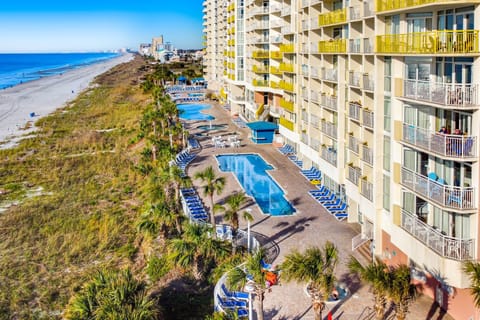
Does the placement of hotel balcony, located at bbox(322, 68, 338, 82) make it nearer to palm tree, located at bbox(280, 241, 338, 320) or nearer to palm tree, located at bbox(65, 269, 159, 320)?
palm tree, located at bbox(280, 241, 338, 320)

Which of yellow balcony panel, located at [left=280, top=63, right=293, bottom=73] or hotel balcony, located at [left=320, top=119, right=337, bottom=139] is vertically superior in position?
yellow balcony panel, located at [left=280, top=63, right=293, bottom=73]

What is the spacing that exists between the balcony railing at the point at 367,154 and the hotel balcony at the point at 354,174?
4.27 ft

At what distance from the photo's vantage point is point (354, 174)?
26906mm

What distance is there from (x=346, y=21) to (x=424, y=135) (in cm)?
1162

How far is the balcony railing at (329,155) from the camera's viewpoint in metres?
31.5

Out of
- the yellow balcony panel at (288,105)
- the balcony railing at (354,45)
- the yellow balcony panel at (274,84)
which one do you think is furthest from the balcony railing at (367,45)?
the yellow balcony panel at (274,84)

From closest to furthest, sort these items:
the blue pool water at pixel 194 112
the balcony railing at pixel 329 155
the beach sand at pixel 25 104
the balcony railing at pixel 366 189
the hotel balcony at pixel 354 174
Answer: the balcony railing at pixel 366 189 < the hotel balcony at pixel 354 174 < the balcony railing at pixel 329 155 < the beach sand at pixel 25 104 < the blue pool water at pixel 194 112

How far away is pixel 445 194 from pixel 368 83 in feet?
28.4

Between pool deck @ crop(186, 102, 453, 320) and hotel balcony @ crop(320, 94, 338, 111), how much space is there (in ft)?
19.2

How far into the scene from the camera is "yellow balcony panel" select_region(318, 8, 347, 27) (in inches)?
1144

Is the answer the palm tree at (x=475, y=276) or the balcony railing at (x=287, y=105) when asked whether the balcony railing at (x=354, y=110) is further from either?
the balcony railing at (x=287, y=105)

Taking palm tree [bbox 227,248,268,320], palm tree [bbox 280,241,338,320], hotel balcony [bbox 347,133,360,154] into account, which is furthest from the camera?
hotel balcony [bbox 347,133,360,154]

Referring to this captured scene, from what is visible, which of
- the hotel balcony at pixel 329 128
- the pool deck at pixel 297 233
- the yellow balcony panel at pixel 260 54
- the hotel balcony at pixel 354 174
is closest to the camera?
the pool deck at pixel 297 233

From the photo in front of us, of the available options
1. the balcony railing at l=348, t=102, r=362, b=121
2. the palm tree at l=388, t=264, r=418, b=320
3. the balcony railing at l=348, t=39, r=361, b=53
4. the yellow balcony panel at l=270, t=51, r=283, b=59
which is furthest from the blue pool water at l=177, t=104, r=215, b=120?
the palm tree at l=388, t=264, r=418, b=320
